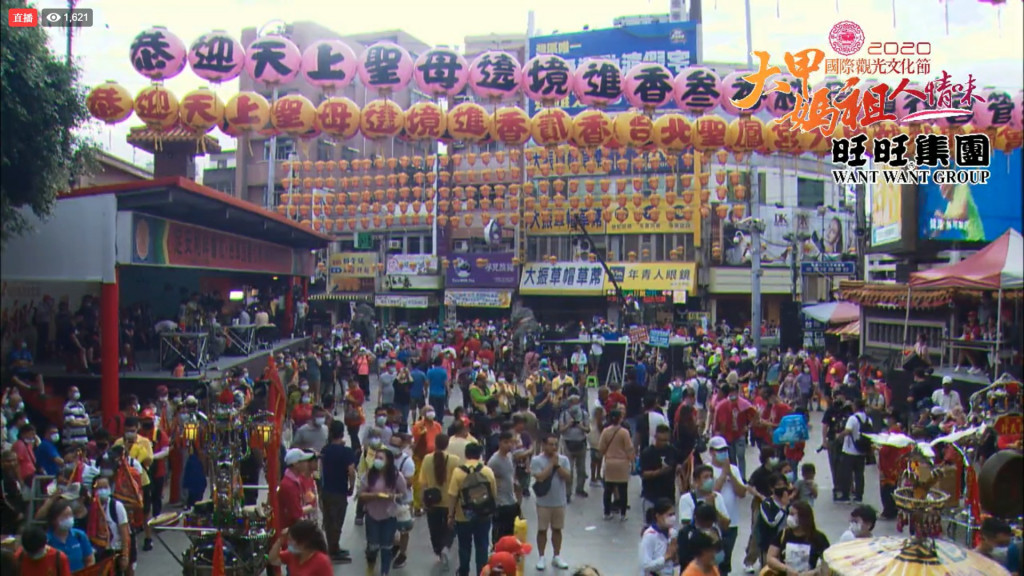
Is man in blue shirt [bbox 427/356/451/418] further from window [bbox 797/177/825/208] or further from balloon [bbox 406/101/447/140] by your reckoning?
window [bbox 797/177/825/208]

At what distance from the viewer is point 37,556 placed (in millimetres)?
5770

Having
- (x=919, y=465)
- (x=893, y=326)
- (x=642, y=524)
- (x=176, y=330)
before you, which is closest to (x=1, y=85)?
(x=176, y=330)

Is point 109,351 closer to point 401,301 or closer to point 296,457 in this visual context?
point 296,457

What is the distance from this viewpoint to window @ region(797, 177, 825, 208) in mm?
39844

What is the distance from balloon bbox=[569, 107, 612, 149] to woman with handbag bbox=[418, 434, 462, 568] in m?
9.35

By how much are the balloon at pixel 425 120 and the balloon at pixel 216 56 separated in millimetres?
3130

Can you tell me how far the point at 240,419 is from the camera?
7844mm

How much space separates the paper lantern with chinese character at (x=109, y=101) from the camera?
14.3 m

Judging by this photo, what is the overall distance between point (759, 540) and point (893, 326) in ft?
53.8

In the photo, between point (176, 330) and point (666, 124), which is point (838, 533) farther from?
point (176, 330)

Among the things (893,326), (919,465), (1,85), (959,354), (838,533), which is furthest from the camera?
(893,326)

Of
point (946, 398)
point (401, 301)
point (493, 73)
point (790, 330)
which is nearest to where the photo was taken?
point (946, 398)

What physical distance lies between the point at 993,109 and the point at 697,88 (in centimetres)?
550

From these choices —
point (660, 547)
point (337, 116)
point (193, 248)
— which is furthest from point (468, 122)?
point (660, 547)
